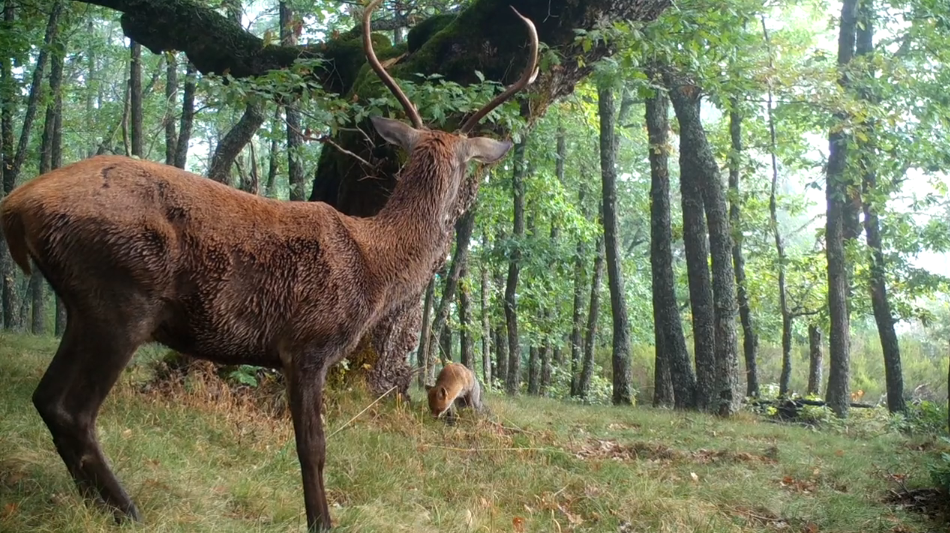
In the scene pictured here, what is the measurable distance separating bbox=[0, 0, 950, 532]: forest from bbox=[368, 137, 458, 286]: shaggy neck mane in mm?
1484

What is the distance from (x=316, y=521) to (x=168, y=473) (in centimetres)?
111

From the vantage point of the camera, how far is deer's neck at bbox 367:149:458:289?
4918mm

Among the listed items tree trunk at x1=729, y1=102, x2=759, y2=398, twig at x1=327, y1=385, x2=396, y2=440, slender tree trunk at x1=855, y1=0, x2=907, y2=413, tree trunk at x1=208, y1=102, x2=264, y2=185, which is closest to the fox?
twig at x1=327, y1=385, x2=396, y2=440

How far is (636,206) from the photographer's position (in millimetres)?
24500

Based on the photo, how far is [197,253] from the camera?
13.4ft

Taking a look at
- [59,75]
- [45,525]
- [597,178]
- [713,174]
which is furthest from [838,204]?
[59,75]

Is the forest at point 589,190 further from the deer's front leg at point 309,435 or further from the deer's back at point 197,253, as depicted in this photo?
the deer's back at point 197,253

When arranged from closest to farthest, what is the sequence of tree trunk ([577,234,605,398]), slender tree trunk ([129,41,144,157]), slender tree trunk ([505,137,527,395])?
slender tree trunk ([129,41,144,157])
slender tree trunk ([505,137,527,395])
tree trunk ([577,234,605,398])

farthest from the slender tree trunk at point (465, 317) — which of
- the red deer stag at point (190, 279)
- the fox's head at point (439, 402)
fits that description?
the red deer stag at point (190, 279)

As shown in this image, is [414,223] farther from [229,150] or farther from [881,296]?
[881,296]

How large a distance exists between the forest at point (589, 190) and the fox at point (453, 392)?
1.13 feet

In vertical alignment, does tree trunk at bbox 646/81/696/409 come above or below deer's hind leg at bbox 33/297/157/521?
above

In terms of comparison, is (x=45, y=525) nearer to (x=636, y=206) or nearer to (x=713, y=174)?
(x=713, y=174)

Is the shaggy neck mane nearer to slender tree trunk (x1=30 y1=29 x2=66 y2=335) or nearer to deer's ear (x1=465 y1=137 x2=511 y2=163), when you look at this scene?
deer's ear (x1=465 y1=137 x2=511 y2=163)
